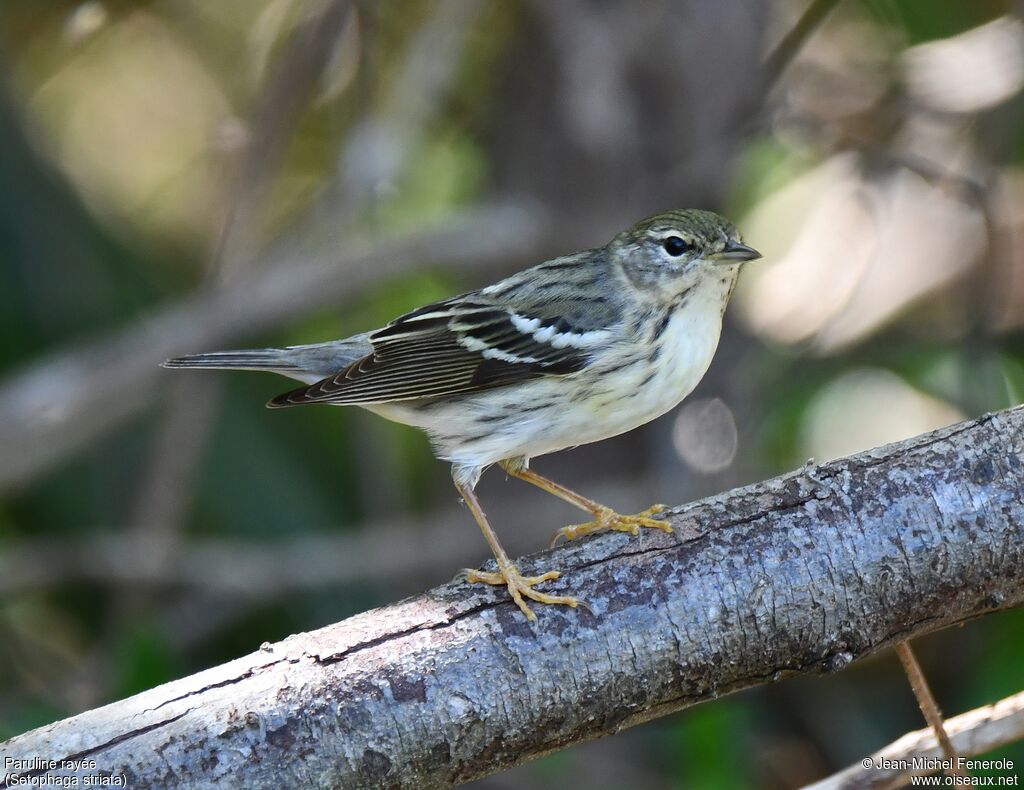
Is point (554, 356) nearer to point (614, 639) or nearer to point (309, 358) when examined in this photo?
point (309, 358)

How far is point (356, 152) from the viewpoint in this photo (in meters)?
5.12

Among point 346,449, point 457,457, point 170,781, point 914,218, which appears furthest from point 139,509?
point 914,218

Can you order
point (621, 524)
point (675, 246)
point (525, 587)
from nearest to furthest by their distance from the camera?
point (525, 587) → point (621, 524) → point (675, 246)

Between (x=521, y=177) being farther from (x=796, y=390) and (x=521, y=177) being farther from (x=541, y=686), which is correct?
(x=541, y=686)

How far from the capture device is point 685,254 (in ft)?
12.3

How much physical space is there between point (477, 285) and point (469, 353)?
230 centimetres

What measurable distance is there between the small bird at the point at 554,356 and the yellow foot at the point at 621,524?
0.5 inches

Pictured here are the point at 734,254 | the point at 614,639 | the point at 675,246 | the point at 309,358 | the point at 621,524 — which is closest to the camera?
the point at 614,639

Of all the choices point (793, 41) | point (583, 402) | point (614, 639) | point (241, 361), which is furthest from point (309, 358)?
point (793, 41)

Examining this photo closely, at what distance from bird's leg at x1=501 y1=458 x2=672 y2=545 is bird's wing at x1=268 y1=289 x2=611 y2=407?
40cm

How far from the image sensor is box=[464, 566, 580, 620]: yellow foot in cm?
262

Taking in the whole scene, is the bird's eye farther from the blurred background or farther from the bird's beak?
the blurred background

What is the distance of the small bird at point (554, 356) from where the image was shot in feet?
11.5

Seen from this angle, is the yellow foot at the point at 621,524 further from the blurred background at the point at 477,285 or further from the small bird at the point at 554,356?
the blurred background at the point at 477,285
